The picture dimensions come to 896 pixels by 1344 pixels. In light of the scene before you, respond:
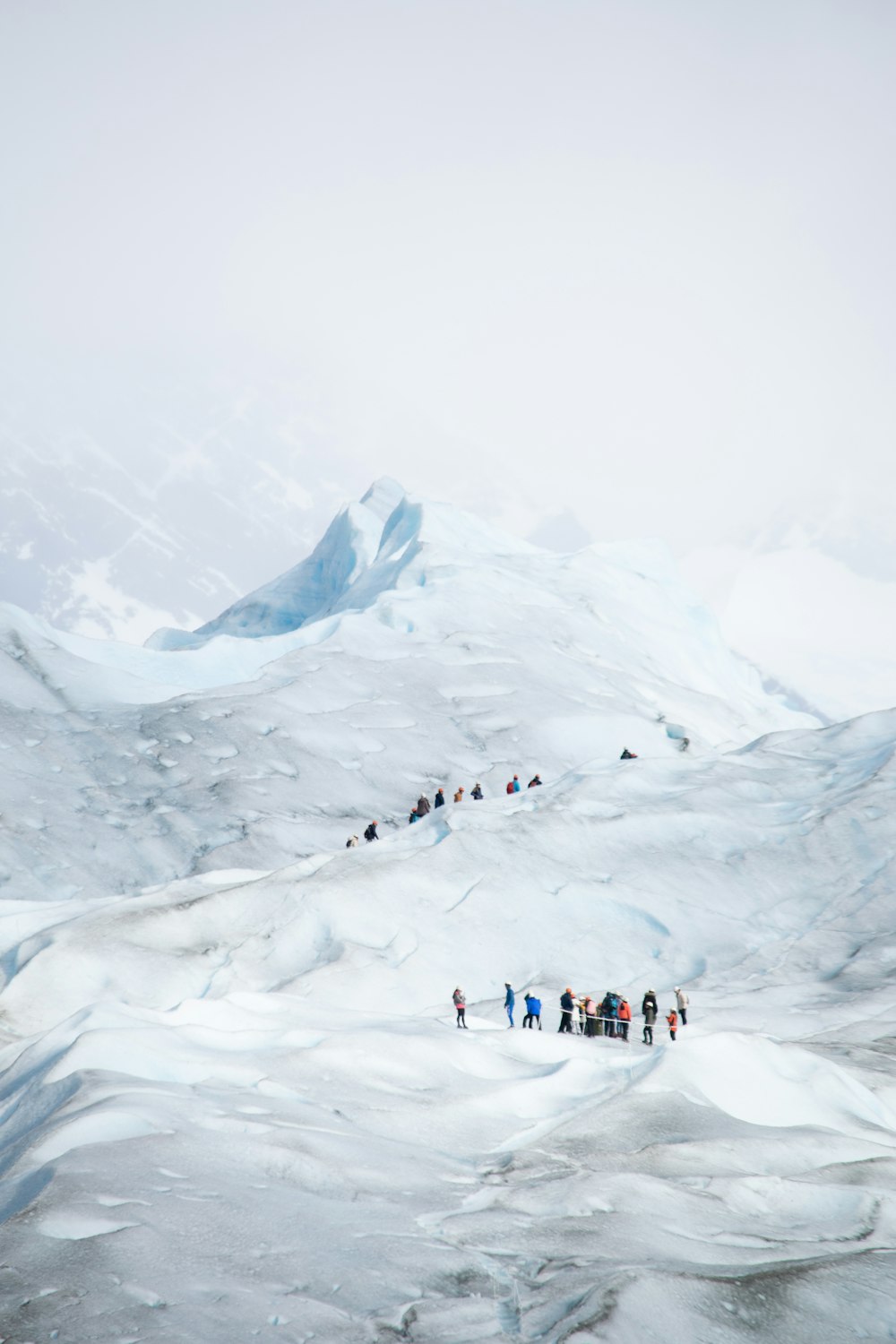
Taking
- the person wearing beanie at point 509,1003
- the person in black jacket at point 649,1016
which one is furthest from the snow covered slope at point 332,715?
the person in black jacket at point 649,1016

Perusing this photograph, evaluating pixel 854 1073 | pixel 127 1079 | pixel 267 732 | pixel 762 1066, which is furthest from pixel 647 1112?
pixel 267 732

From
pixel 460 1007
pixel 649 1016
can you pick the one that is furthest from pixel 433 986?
pixel 649 1016

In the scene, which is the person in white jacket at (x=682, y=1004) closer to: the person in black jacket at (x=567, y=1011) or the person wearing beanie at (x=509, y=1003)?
the person in black jacket at (x=567, y=1011)

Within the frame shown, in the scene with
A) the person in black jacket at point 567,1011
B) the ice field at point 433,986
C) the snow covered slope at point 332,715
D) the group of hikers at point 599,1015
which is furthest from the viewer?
the snow covered slope at point 332,715

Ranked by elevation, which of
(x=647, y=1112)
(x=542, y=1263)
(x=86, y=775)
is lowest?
(x=86, y=775)

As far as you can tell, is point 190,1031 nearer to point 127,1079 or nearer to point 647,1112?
point 127,1079

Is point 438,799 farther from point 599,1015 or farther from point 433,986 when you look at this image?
point 599,1015
